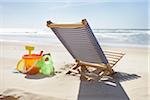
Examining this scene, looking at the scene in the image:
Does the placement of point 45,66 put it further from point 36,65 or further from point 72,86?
point 72,86

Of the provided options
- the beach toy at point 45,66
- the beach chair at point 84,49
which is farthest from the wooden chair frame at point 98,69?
the beach toy at point 45,66

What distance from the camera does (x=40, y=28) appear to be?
11.4m

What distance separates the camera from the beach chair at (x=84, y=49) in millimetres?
2957

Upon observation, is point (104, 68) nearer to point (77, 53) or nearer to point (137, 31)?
point (77, 53)

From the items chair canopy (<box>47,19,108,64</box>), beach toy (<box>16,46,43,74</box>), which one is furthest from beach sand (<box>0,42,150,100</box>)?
chair canopy (<box>47,19,108,64</box>)

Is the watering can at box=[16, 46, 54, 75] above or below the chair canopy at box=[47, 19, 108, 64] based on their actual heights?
below

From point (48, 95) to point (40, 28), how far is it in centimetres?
891

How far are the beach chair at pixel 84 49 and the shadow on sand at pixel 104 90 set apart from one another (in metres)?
0.10

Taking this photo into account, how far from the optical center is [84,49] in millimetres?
3303

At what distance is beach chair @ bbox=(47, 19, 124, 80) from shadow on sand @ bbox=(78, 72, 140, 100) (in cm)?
10

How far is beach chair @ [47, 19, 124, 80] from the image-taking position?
9.70ft

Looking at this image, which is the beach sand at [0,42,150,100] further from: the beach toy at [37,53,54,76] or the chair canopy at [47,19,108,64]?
the chair canopy at [47,19,108,64]

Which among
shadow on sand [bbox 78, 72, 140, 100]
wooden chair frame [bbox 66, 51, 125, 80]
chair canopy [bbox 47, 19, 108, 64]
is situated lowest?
shadow on sand [bbox 78, 72, 140, 100]

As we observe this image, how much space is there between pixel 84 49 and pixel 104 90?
598 mm
